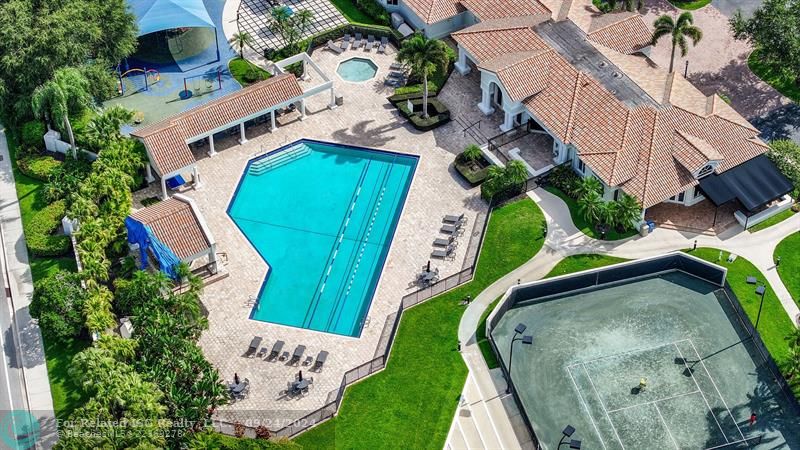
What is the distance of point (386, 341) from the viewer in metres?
83.9

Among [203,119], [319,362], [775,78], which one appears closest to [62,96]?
[203,119]

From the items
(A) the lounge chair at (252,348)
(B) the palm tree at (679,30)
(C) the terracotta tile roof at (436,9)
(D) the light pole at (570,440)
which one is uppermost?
(C) the terracotta tile roof at (436,9)

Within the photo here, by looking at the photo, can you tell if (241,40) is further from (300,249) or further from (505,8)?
(300,249)

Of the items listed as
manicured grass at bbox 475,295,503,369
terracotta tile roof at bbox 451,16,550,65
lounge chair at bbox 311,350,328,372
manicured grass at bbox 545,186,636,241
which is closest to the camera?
lounge chair at bbox 311,350,328,372

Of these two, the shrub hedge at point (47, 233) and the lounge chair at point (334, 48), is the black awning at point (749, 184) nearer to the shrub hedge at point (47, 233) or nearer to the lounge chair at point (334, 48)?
the lounge chair at point (334, 48)

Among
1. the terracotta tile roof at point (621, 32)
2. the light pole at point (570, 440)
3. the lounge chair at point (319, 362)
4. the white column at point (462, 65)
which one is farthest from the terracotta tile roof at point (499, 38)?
the light pole at point (570, 440)

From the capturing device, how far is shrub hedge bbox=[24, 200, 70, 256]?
9019cm

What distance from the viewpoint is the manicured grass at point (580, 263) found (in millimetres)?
88688

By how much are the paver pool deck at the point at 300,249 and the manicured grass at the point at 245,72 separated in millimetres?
4752

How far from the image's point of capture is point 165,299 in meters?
82.0

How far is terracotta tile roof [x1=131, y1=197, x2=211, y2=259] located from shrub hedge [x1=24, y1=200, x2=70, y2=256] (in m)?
6.87

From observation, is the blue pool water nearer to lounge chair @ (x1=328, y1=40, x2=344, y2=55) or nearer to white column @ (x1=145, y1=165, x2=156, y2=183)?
white column @ (x1=145, y1=165, x2=156, y2=183)

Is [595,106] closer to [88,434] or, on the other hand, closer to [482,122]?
[482,122]

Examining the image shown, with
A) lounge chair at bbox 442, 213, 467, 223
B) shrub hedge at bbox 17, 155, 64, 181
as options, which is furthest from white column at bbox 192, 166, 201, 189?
lounge chair at bbox 442, 213, 467, 223
